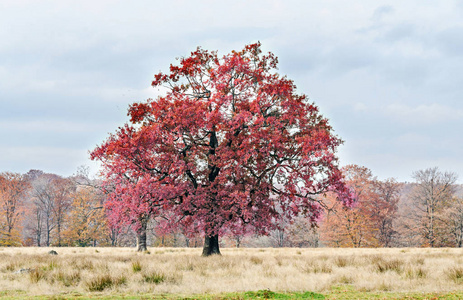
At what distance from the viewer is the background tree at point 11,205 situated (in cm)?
4622

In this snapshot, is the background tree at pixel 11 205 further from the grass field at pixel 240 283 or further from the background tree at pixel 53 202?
the grass field at pixel 240 283

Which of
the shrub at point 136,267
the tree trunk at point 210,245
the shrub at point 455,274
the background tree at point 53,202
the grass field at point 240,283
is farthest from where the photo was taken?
the background tree at point 53,202

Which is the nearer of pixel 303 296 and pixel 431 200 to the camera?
pixel 303 296

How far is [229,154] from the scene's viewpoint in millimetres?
17703

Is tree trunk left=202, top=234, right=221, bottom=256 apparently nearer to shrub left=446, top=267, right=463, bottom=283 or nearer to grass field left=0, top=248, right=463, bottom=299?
grass field left=0, top=248, right=463, bottom=299

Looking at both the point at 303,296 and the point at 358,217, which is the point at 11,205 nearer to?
the point at 358,217

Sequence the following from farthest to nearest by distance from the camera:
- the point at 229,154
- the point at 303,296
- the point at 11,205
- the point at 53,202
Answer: the point at 53,202 < the point at 11,205 < the point at 229,154 < the point at 303,296

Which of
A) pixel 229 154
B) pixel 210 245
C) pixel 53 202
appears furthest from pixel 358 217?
pixel 53 202

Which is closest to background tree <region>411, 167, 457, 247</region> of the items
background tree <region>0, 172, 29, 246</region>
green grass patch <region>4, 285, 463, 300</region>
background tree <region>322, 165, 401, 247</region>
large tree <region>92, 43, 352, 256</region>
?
background tree <region>322, 165, 401, 247</region>

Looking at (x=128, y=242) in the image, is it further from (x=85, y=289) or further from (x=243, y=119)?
(x=85, y=289)

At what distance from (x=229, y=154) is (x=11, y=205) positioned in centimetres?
4345

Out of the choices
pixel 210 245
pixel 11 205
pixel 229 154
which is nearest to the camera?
pixel 229 154

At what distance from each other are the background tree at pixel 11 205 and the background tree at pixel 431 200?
51707 millimetres

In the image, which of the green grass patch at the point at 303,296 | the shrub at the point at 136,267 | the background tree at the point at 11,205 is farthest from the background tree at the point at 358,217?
the background tree at the point at 11,205
